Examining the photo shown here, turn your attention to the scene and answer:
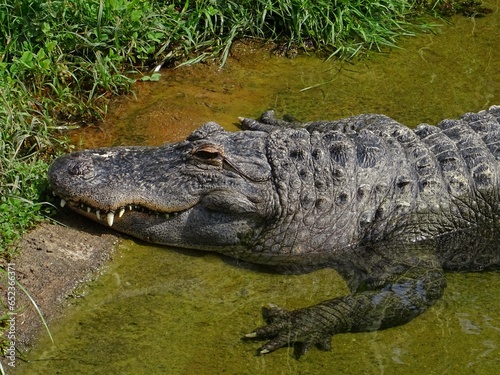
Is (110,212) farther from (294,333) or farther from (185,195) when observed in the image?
(294,333)

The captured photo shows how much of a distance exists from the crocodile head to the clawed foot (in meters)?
0.87

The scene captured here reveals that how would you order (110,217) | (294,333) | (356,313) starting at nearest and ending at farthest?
(294,333)
(356,313)
(110,217)

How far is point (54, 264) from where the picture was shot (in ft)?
17.7

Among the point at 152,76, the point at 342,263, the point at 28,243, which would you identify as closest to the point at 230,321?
the point at 342,263

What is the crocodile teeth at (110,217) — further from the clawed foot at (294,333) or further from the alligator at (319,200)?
the clawed foot at (294,333)

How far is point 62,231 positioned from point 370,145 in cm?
230

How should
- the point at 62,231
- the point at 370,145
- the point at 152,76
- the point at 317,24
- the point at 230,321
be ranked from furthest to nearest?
the point at 317,24
the point at 152,76
the point at 370,145
the point at 62,231
the point at 230,321

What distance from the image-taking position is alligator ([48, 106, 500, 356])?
5.76 metres

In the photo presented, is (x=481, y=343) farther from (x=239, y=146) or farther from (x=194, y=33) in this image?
(x=194, y=33)

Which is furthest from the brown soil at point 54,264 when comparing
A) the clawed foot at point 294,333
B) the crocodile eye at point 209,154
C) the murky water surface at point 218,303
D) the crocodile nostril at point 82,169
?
the clawed foot at point 294,333

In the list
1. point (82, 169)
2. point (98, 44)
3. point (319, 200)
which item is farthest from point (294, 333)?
point (98, 44)

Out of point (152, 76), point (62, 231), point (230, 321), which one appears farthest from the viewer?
point (152, 76)

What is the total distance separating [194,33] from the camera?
308 inches

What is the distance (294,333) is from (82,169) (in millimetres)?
1873
